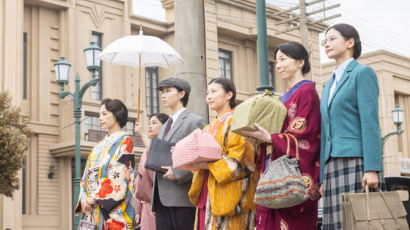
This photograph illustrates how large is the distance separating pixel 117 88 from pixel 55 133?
11.4 feet

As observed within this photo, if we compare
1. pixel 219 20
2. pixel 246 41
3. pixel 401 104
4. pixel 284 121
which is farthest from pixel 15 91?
pixel 401 104

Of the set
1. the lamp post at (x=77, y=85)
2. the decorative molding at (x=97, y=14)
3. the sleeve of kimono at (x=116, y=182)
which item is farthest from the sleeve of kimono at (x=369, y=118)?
the decorative molding at (x=97, y=14)

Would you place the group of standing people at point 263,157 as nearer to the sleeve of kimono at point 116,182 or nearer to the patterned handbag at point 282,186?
the sleeve of kimono at point 116,182

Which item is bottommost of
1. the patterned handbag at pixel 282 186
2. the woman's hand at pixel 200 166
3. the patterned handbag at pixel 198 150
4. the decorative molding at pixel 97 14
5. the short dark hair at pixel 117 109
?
the patterned handbag at pixel 282 186

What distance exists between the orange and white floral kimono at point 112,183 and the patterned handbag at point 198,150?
4.48 feet

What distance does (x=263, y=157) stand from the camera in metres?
4.98

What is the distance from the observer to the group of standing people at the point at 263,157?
446 centimetres

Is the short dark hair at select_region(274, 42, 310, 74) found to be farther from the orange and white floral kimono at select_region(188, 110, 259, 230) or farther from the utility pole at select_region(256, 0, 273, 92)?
the utility pole at select_region(256, 0, 273, 92)

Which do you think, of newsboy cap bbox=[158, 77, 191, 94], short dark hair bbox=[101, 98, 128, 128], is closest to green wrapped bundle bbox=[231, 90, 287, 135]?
newsboy cap bbox=[158, 77, 191, 94]

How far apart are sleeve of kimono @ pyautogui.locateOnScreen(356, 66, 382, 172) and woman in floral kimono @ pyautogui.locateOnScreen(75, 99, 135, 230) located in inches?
114

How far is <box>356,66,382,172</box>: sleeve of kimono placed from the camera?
14.1ft

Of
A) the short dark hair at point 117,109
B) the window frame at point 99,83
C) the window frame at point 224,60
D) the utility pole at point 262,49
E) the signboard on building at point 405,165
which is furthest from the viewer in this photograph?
the signboard on building at point 405,165

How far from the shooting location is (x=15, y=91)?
22.5m

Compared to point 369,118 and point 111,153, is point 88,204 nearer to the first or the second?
point 111,153
